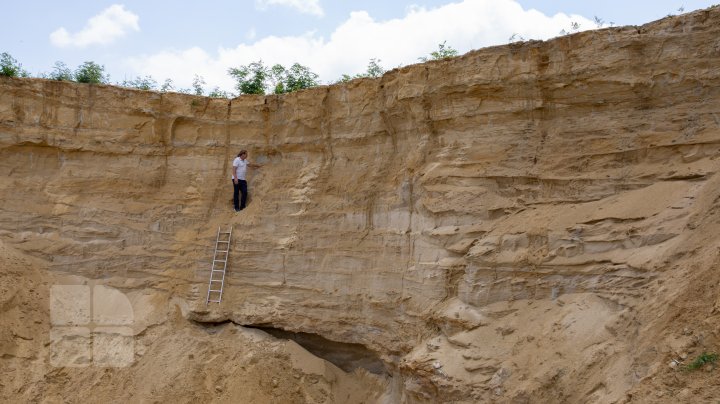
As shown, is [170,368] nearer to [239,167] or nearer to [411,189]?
[239,167]

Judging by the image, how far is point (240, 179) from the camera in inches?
508

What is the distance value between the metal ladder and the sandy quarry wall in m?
0.18

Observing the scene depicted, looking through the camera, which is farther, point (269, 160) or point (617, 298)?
point (269, 160)

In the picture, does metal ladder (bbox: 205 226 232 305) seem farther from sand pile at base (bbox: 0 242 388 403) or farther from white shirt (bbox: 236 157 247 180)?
white shirt (bbox: 236 157 247 180)

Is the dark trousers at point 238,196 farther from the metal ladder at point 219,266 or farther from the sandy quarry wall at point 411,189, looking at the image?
the metal ladder at point 219,266

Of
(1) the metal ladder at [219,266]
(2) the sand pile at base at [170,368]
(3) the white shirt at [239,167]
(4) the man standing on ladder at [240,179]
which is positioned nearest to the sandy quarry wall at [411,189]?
(1) the metal ladder at [219,266]

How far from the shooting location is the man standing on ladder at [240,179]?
1286 cm

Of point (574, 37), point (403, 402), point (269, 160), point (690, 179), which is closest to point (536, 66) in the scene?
point (574, 37)

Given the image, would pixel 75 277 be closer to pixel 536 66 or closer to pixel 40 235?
pixel 40 235

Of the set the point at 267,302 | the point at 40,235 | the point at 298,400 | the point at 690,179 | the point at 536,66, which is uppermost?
the point at 536,66

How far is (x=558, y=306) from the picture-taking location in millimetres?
7832

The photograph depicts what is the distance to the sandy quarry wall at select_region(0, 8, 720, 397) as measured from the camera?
794 cm

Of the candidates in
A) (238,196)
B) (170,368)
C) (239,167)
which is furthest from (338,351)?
(239,167)

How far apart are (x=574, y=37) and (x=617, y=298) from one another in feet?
11.8
